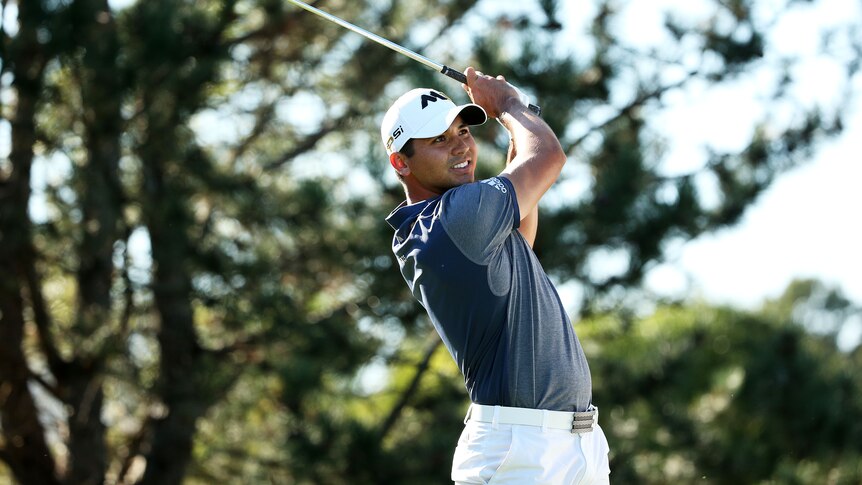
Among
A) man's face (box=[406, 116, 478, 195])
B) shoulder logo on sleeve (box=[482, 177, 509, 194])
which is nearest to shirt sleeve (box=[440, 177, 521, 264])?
shoulder logo on sleeve (box=[482, 177, 509, 194])

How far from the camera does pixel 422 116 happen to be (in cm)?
303

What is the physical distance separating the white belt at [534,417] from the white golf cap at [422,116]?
2.19 ft

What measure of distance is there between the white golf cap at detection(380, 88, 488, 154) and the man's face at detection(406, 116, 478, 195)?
29 millimetres

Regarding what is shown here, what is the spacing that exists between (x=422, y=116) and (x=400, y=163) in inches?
5.5

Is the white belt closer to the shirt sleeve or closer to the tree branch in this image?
the shirt sleeve

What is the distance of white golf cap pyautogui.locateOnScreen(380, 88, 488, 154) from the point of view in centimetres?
300

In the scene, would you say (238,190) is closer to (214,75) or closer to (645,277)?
(214,75)

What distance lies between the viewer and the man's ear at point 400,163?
3078 millimetres

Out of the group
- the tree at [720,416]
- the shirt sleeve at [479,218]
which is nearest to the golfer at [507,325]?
the shirt sleeve at [479,218]

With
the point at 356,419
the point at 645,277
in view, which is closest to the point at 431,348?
the point at 356,419

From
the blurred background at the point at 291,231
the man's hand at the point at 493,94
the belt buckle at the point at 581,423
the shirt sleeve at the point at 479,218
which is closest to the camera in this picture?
the shirt sleeve at the point at 479,218

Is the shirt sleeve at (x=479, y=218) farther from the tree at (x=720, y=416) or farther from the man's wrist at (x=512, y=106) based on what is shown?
the tree at (x=720, y=416)

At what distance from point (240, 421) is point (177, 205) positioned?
2.57 metres

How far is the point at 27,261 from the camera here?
775cm
